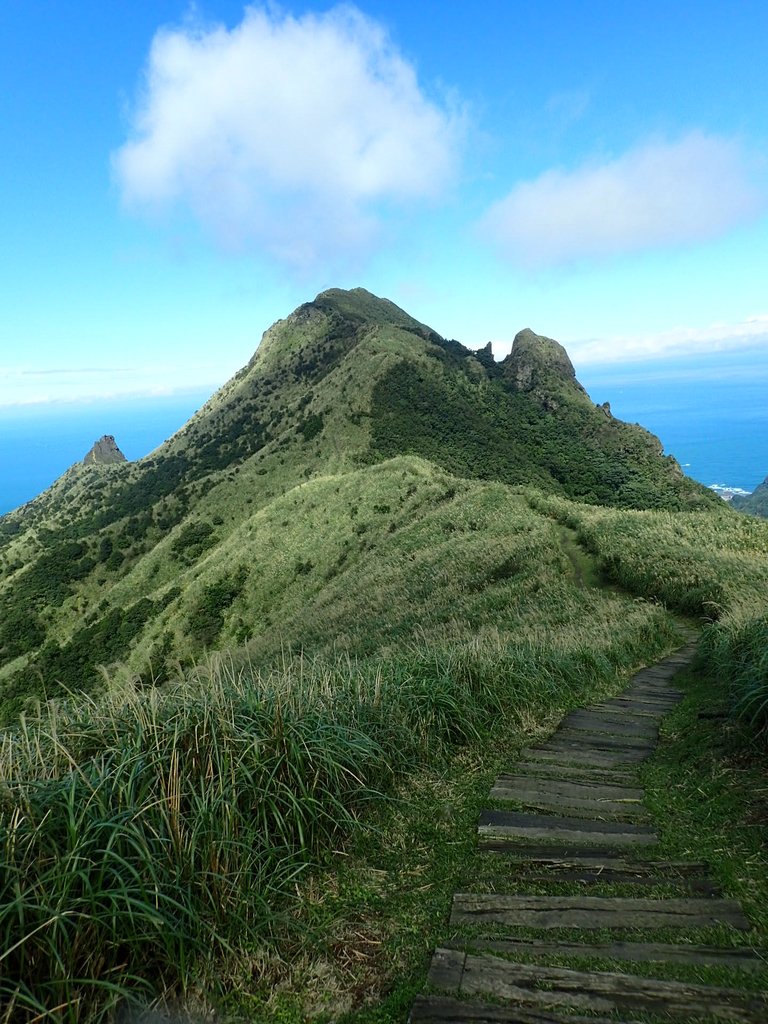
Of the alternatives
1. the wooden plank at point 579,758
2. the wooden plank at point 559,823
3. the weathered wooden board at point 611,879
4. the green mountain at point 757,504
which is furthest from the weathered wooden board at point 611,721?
the green mountain at point 757,504

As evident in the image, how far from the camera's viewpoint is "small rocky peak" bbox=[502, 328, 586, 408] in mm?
101438

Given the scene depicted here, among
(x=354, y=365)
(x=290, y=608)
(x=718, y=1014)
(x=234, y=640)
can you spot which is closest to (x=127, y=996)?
(x=718, y=1014)

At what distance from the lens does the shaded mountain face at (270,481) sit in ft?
142

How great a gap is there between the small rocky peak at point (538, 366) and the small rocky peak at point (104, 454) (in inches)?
4147

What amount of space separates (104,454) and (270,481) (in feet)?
372

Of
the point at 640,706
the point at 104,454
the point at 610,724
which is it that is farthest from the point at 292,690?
the point at 104,454

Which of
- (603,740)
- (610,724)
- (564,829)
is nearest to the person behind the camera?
(564,829)

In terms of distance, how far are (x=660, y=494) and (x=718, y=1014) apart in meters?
71.4

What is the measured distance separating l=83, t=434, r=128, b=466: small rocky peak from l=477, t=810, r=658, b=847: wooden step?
16203 centimetres

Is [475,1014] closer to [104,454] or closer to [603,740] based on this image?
[603,740]

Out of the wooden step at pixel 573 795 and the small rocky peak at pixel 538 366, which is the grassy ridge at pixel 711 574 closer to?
the wooden step at pixel 573 795

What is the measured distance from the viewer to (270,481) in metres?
66.3

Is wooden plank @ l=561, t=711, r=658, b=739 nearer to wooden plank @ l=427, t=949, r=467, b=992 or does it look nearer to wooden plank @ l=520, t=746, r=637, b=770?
wooden plank @ l=520, t=746, r=637, b=770

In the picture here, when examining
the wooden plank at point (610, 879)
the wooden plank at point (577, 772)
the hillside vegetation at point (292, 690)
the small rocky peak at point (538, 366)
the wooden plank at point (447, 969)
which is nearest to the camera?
the wooden plank at point (447, 969)
